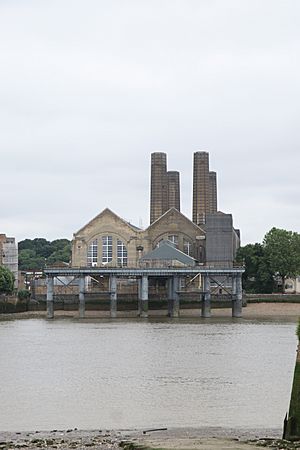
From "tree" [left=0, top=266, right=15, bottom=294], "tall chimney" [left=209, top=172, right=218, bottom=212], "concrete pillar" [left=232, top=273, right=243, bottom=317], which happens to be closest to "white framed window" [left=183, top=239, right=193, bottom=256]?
"tall chimney" [left=209, top=172, right=218, bottom=212]

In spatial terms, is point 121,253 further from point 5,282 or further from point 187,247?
point 5,282

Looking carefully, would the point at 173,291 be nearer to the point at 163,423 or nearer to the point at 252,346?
the point at 252,346

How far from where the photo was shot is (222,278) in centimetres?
11681

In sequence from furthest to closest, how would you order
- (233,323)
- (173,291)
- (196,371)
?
(173,291) < (233,323) < (196,371)

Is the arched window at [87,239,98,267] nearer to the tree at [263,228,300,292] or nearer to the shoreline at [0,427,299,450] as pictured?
the tree at [263,228,300,292]

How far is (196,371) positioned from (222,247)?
7766 centimetres

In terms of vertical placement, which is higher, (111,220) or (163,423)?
(111,220)

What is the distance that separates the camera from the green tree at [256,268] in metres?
119

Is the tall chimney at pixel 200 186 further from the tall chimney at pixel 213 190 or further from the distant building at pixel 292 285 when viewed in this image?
the distant building at pixel 292 285

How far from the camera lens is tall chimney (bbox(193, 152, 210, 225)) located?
434 feet

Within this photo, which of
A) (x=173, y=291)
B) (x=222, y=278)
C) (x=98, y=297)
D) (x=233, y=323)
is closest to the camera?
(x=233, y=323)

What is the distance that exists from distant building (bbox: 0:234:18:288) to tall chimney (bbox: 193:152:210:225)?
26478mm

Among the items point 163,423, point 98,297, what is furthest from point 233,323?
point 163,423

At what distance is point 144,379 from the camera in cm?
4034
